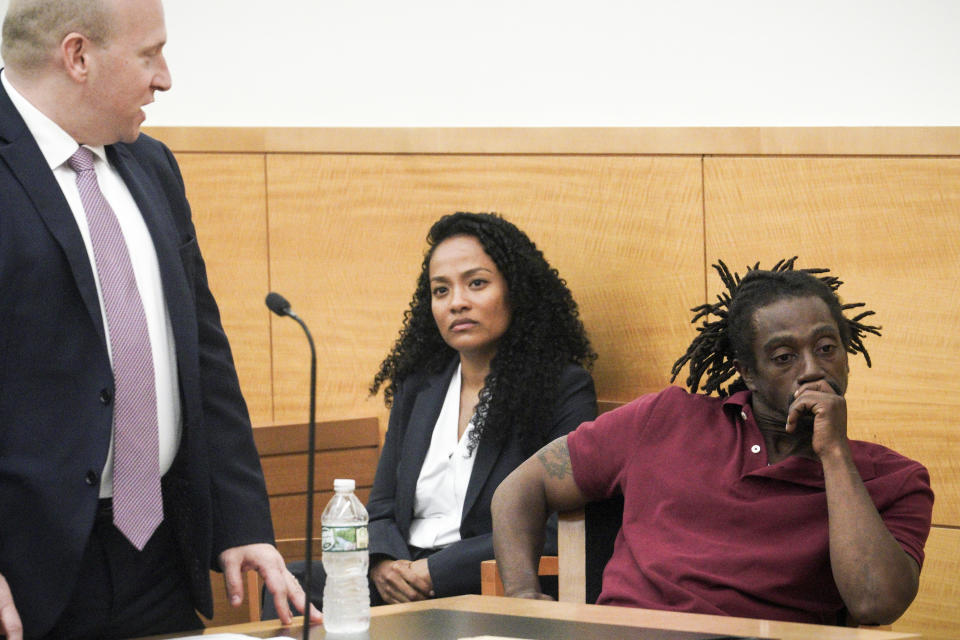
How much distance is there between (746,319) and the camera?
8.72 feet

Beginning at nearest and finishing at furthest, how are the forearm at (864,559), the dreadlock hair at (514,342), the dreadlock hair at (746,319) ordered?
the forearm at (864,559) → the dreadlock hair at (746,319) → the dreadlock hair at (514,342)

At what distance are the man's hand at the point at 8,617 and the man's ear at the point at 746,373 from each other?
59.1 inches

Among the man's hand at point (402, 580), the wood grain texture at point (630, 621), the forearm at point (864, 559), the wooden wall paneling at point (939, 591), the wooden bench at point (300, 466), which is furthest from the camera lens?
the wooden bench at point (300, 466)

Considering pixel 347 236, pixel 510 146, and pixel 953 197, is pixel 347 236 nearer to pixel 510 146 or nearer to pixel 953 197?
pixel 510 146

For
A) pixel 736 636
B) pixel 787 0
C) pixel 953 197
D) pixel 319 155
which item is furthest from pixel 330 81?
pixel 736 636

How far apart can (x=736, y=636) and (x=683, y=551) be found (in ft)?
2.48

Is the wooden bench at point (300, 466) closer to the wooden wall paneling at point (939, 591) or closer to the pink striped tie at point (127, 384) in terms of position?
the wooden wall paneling at point (939, 591)

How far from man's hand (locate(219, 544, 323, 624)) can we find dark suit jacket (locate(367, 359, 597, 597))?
1352mm

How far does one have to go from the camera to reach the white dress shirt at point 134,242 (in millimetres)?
1946

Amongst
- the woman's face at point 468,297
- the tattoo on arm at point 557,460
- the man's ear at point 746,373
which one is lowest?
the tattoo on arm at point 557,460

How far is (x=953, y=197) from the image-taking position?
312 centimetres

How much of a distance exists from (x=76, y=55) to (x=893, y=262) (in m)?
2.09

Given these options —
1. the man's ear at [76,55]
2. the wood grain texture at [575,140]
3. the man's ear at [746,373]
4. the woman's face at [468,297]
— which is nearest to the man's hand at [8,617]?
the man's ear at [76,55]

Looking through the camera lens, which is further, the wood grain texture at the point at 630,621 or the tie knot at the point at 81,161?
the tie knot at the point at 81,161
